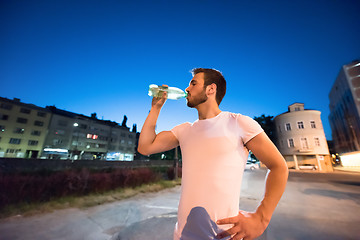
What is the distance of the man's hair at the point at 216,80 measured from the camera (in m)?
1.41

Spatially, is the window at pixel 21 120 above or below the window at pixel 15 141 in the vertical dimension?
above

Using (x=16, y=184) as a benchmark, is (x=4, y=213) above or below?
below

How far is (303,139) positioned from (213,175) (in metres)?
31.2

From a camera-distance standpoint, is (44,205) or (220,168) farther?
(44,205)

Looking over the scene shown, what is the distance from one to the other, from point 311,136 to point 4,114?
60.7 m

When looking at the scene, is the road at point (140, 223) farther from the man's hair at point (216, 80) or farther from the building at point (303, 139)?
the building at point (303, 139)

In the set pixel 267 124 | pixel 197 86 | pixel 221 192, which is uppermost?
pixel 267 124

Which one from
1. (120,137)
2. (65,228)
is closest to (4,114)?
(120,137)

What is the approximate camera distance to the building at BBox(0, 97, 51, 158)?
107ft

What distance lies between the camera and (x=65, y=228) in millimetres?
3750

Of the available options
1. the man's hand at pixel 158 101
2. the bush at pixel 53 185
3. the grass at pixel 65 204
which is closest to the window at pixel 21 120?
the bush at pixel 53 185

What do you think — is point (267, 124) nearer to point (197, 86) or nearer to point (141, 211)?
point (141, 211)

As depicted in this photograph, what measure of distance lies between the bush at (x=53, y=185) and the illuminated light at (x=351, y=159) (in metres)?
36.3

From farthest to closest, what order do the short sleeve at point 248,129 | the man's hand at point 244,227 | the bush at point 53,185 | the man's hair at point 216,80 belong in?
1. the bush at point 53,185
2. the man's hair at point 216,80
3. the short sleeve at point 248,129
4. the man's hand at point 244,227
